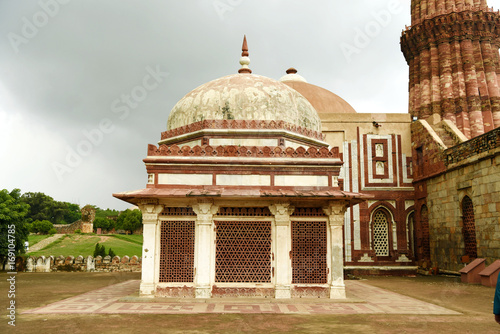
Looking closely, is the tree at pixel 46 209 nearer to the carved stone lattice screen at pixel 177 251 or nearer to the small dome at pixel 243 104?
the small dome at pixel 243 104

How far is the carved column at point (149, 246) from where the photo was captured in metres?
9.77

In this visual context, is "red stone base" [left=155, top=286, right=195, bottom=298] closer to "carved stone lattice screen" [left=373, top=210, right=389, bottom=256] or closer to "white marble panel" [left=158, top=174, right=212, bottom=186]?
"white marble panel" [left=158, top=174, right=212, bottom=186]

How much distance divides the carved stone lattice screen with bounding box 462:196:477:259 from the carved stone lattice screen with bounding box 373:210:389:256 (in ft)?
14.5

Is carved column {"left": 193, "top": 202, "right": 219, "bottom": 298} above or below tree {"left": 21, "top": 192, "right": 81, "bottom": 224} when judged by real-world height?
below

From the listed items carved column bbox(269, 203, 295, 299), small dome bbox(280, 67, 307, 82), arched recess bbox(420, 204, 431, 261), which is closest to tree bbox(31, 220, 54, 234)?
small dome bbox(280, 67, 307, 82)

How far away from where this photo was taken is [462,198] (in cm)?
1561

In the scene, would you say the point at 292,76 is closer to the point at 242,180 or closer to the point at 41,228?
the point at 242,180

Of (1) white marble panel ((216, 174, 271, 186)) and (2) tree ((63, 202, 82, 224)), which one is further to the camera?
(2) tree ((63, 202, 82, 224))

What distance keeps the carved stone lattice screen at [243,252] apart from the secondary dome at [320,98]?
1372 cm

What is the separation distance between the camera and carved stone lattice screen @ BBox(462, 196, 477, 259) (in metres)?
15.1

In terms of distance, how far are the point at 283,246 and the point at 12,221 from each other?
15696 millimetres

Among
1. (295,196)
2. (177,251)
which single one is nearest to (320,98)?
(295,196)

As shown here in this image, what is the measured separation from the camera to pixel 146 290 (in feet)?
31.9

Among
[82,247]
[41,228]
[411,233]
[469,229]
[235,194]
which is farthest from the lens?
[41,228]
